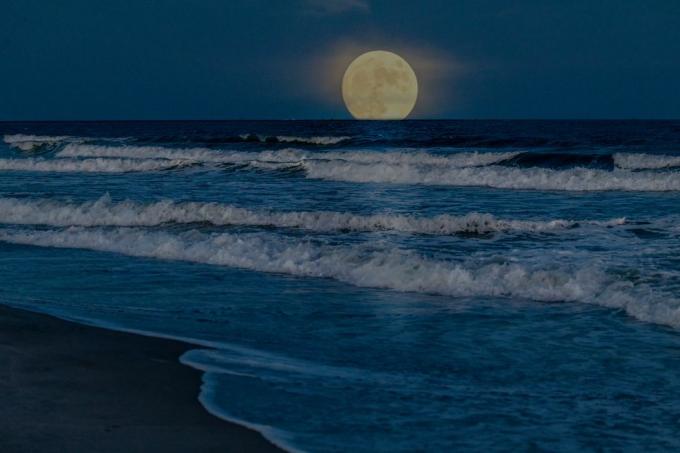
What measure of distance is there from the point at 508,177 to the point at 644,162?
8106mm

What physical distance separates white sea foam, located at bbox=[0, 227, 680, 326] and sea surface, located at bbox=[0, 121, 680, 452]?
0.03 metres

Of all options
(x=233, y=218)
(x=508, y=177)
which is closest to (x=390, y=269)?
(x=233, y=218)

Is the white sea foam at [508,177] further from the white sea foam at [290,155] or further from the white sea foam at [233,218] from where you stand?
the white sea foam at [233,218]

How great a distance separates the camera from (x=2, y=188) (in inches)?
869

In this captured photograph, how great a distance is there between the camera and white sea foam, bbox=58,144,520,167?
106 feet

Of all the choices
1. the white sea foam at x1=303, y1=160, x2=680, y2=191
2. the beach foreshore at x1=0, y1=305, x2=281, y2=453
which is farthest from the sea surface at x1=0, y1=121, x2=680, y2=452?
the white sea foam at x1=303, y1=160, x2=680, y2=191

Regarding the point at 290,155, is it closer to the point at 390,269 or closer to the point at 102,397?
the point at 390,269

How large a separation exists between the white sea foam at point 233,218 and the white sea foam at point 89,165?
1501 centimetres

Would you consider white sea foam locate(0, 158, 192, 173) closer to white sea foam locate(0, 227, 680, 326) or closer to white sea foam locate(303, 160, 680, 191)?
white sea foam locate(303, 160, 680, 191)

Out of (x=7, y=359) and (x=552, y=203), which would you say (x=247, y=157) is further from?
(x=7, y=359)

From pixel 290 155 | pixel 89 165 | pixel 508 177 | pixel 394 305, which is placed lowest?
pixel 394 305

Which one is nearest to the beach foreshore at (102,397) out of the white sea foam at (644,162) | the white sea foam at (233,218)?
the white sea foam at (233,218)

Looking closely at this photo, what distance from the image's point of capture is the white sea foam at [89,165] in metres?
31.8

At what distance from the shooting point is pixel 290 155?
36.8 m
